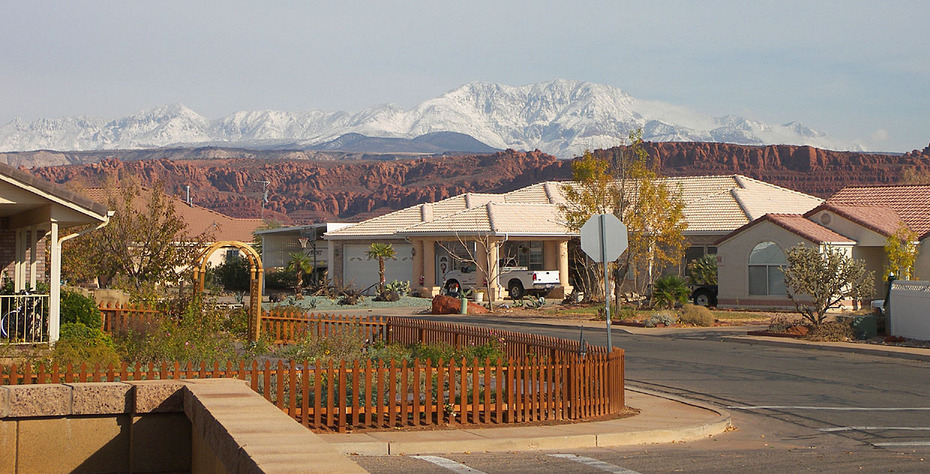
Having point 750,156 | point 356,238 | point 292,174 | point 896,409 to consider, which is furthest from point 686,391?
point 292,174

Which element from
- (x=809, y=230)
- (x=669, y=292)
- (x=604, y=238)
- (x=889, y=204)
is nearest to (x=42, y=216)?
(x=604, y=238)

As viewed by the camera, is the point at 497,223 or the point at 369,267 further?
the point at 369,267

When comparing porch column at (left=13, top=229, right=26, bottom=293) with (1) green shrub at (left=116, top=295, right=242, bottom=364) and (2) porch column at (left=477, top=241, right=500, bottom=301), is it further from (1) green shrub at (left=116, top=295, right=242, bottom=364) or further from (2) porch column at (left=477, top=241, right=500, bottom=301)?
(2) porch column at (left=477, top=241, right=500, bottom=301)

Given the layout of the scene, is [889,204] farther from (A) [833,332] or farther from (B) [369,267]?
(B) [369,267]

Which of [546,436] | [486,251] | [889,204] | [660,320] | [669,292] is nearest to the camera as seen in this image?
[546,436]

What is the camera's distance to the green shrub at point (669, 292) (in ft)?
112

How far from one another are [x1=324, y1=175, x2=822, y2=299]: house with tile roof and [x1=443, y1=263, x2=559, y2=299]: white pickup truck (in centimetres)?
53

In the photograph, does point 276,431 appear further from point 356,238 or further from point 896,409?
point 356,238

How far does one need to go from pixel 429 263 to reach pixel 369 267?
4952mm

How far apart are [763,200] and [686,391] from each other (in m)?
36.4

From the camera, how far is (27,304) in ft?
59.0

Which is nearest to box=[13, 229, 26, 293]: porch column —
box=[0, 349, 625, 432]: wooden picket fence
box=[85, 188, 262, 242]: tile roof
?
box=[0, 349, 625, 432]: wooden picket fence

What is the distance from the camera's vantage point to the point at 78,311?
1967 centimetres

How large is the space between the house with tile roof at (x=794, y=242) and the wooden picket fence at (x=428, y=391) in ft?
78.8
